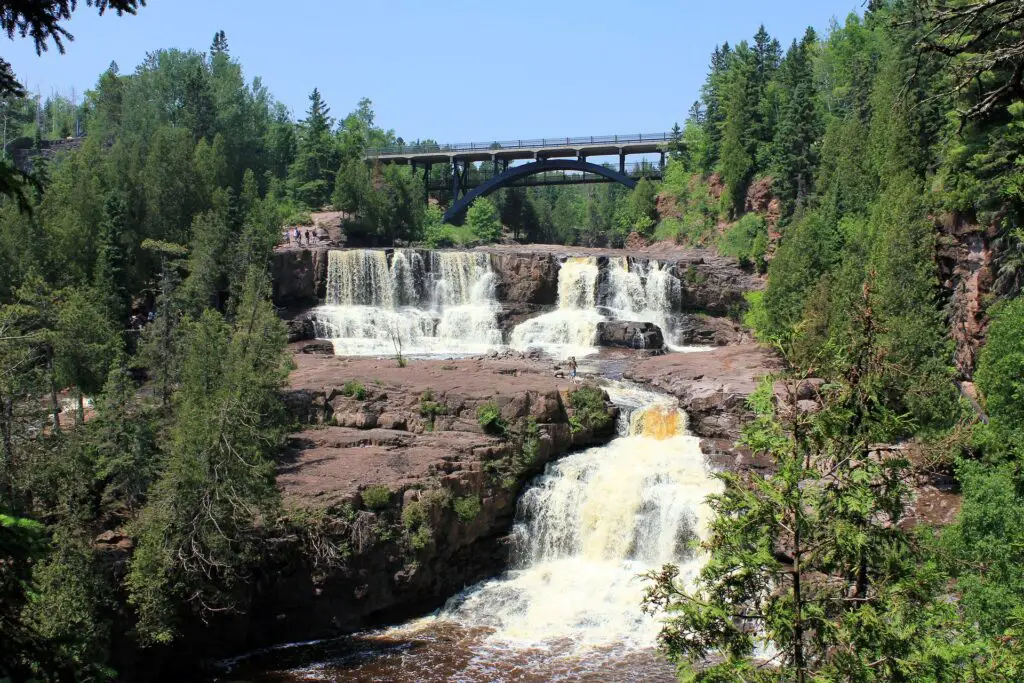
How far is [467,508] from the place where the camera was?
3091 centimetres

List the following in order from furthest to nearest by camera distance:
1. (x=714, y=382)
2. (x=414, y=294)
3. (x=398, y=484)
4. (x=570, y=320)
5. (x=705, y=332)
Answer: (x=414, y=294) → (x=705, y=332) → (x=570, y=320) → (x=714, y=382) → (x=398, y=484)

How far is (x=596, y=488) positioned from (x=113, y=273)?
2893cm

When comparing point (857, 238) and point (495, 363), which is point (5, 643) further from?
point (857, 238)

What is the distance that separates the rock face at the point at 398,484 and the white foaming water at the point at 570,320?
1206cm

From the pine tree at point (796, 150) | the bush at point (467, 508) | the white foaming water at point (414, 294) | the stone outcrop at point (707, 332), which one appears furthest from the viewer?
the pine tree at point (796, 150)

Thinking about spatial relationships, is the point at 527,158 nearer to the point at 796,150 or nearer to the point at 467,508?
the point at 796,150

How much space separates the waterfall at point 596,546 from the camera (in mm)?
28188

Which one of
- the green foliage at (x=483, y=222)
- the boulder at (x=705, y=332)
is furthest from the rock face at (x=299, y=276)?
the green foliage at (x=483, y=222)

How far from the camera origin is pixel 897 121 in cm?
4394

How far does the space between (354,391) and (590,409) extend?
864 cm

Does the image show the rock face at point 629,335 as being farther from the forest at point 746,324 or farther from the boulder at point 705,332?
the forest at point 746,324

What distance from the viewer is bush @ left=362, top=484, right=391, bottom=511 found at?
96.8ft

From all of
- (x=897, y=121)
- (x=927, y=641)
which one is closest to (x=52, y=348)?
(x=927, y=641)

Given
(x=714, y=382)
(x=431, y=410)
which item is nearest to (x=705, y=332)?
(x=714, y=382)
